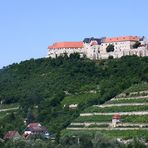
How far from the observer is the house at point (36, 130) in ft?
285

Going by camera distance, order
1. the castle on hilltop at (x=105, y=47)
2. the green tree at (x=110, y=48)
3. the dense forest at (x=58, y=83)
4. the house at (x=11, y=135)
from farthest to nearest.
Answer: the green tree at (x=110, y=48)
the castle on hilltop at (x=105, y=47)
the dense forest at (x=58, y=83)
the house at (x=11, y=135)

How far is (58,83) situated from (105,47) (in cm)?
2503

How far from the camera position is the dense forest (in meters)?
95.3

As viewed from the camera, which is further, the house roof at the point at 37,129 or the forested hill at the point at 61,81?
the forested hill at the point at 61,81

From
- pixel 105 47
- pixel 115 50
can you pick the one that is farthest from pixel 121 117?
pixel 105 47

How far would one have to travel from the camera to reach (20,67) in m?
133

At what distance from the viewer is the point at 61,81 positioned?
113 metres

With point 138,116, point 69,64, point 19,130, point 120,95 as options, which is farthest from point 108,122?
point 69,64

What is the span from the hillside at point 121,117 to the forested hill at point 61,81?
11.6 feet

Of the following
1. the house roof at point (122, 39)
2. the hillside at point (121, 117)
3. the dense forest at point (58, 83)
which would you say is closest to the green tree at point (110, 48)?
the house roof at point (122, 39)

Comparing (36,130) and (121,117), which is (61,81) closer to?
(36,130)

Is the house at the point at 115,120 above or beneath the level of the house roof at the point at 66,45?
beneath

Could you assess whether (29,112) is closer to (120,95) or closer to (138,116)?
(120,95)

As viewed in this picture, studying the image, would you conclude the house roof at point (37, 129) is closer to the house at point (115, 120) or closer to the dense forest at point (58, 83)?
the dense forest at point (58, 83)
